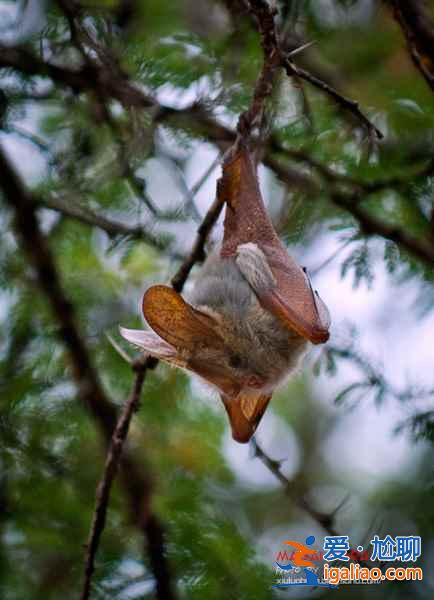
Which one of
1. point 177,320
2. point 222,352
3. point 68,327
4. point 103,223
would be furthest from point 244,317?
point 103,223

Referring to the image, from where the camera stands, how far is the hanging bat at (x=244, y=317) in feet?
11.4

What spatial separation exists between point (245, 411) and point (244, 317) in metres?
0.43

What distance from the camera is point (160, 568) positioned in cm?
402

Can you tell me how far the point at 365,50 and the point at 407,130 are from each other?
887mm

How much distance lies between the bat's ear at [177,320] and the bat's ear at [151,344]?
32 mm

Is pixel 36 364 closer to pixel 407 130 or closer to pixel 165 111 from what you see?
pixel 165 111

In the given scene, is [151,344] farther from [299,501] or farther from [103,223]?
[103,223]

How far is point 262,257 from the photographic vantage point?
3777 millimetres

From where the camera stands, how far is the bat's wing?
351 cm

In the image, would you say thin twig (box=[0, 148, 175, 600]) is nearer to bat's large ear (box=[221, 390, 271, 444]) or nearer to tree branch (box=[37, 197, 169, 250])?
tree branch (box=[37, 197, 169, 250])

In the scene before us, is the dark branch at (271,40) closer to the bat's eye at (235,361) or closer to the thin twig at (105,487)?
the bat's eye at (235,361)

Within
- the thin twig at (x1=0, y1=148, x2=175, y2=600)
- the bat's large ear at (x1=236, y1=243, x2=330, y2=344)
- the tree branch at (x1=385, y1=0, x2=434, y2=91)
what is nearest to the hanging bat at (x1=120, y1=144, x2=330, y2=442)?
the bat's large ear at (x1=236, y1=243, x2=330, y2=344)

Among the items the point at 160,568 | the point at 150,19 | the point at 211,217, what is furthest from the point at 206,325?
the point at 150,19

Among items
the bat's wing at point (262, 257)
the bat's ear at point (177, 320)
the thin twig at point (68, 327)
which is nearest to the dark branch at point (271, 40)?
the bat's wing at point (262, 257)
